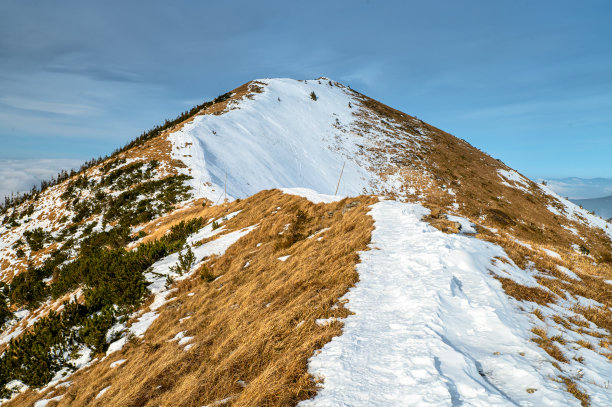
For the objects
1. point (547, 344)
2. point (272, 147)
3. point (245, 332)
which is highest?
point (272, 147)

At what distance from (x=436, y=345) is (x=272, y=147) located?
4071 cm

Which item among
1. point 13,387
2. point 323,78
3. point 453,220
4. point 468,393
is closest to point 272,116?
point 323,78

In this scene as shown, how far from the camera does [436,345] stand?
443 centimetres

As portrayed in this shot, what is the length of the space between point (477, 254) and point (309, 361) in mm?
6141

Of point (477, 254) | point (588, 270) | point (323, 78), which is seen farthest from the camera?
point (323, 78)

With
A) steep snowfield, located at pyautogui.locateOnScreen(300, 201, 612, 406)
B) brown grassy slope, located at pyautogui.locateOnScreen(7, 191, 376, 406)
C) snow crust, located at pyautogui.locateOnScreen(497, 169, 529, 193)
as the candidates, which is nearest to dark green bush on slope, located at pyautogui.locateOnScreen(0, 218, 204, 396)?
brown grassy slope, located at pyautogui.locateOnScreen(7, 191, 376, 406)

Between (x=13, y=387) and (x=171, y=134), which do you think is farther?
(x=171, y=134)

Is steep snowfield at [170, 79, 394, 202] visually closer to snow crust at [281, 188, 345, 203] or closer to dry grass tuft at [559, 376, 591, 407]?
snow crust at [281, 188, 345, 203]

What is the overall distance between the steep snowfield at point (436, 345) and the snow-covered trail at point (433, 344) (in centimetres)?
1

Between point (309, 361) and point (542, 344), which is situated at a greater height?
point (542, 344)

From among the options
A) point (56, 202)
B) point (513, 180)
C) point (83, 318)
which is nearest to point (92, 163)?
point (56, 202)

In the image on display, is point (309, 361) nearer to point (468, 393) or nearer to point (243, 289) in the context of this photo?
point (468, 393)

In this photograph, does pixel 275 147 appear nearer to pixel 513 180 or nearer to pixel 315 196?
pixel 315 196

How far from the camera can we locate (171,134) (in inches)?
1531
